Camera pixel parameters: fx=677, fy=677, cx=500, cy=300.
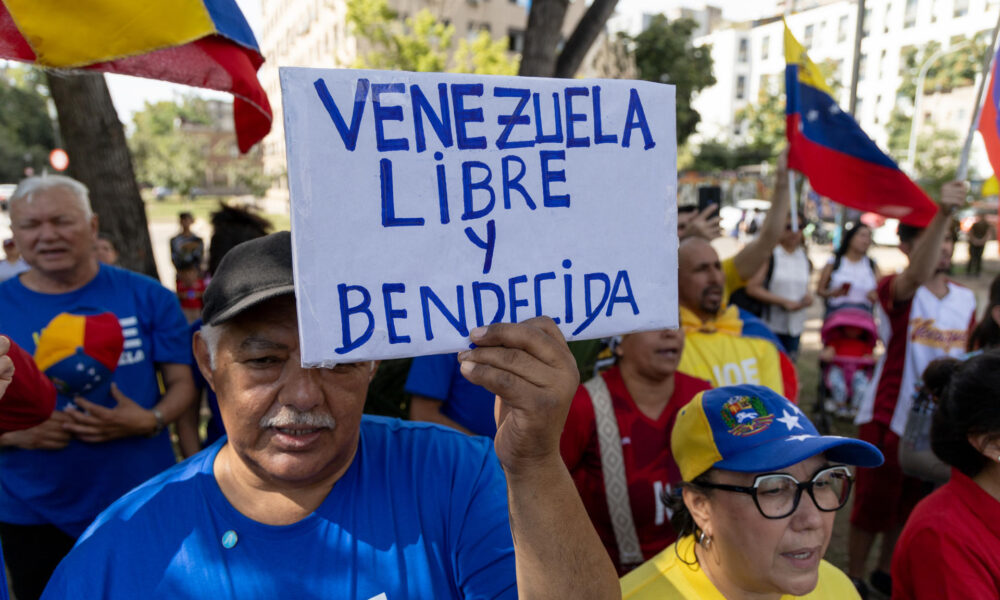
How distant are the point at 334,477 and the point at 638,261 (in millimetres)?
764

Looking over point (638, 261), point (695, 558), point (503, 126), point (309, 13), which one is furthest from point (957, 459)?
point (309, 13)

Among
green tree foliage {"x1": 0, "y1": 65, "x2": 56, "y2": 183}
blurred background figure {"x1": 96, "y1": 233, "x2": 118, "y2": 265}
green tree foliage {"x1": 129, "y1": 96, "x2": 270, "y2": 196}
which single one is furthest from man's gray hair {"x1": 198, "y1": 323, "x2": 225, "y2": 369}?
green tree foliage {"x1": 0, "y1": 65, "x2": 56, "y2": 183}

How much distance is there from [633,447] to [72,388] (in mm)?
1963

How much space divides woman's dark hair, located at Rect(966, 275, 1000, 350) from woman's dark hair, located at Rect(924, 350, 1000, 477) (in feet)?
4.13

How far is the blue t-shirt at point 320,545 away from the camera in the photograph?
50.6 inches

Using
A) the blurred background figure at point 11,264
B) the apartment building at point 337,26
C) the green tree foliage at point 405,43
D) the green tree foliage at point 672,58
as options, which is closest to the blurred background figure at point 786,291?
the blurred background figure at point 11,264

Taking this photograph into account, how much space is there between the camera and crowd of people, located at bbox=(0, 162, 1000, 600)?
1.28 m

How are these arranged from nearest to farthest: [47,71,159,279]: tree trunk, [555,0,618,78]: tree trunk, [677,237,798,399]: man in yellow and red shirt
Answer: [677,237,798,399]: man in yellow and red shirt < [47,71,159,279]: tree trunk < [555,0,618,78]: tree trunk

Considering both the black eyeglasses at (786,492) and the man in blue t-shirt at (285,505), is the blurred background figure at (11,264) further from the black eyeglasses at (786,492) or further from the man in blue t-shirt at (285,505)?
the black eyeglasses at (786,492)

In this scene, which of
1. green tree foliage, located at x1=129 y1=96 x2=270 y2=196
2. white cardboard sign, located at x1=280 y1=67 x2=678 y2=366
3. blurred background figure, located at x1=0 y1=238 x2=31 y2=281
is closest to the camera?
white cardboard sign, located at x1=280 y1=67 x2=678 y2=366

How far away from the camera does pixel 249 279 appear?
4.41ft

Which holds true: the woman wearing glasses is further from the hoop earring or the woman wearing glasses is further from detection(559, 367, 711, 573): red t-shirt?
detection(559, 367, 711, 573): red t-shirt

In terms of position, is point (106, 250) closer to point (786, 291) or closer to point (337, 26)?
point (786, 291)

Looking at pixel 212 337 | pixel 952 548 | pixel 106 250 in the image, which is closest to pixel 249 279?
pixel 212 337
